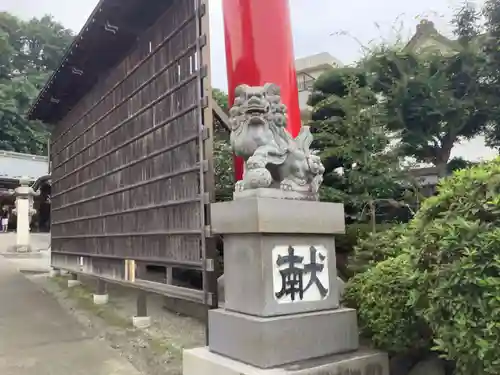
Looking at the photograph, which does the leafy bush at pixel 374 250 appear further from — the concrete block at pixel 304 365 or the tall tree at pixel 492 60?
the tall tree at pixel 492 60

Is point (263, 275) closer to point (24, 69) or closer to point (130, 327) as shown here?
point (130, 327)

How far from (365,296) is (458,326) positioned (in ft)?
4.80

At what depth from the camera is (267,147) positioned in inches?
153

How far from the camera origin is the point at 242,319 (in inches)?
148

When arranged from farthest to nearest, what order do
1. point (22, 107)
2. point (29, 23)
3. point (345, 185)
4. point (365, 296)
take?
point (29, 23)
point (22, 107)
point (345, 185)
point (365, 296)

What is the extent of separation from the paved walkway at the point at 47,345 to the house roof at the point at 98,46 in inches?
165

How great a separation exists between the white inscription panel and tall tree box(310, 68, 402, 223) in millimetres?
2572

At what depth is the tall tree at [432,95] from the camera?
805cm

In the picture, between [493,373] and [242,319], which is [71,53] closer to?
[242,319]

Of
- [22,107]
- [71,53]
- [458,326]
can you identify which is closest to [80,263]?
[71,53]

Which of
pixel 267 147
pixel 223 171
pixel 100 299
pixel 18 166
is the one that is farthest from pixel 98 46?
pixel 18 166

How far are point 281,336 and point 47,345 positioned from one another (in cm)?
392

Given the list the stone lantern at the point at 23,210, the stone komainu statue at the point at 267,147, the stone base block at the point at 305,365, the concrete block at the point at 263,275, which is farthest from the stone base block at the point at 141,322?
the stone lantern at the point at 23,210

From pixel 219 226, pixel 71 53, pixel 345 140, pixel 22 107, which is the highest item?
pixel 22 107
